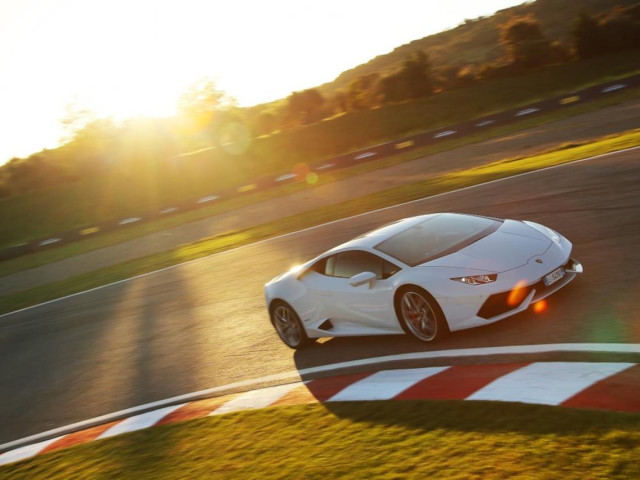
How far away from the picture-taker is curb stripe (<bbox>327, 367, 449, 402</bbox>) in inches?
303

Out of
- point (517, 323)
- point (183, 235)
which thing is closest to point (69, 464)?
point (517, 323)

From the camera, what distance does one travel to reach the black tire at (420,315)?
8500 mm

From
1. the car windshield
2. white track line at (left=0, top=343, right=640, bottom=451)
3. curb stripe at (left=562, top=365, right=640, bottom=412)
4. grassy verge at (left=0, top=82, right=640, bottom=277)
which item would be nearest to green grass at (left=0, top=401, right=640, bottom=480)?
curb stripe at (left=562, top=365, right=640, bottom=412)

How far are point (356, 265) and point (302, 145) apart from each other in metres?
36.7

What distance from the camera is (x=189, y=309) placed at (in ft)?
47.4

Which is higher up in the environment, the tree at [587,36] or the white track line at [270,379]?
the tree at [587,36]

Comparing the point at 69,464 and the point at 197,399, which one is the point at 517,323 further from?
the point at 69,464

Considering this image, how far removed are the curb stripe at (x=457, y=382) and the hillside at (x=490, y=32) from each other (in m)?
107

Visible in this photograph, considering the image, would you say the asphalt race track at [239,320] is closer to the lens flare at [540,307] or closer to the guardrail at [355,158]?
the lens flare at [540,307]

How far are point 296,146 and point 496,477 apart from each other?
1631 inches

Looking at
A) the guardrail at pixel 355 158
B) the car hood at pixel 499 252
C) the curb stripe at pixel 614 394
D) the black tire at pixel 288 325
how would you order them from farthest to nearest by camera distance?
the guardrail at pixel 355 158 < the black tire at pixel 288 325 < the car hood at pixel 499 252 < the curb stripe at pixel 614 394

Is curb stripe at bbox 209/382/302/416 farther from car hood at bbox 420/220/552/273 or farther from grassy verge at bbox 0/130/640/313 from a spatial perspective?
grassy verge at bbox 0/130/640/313

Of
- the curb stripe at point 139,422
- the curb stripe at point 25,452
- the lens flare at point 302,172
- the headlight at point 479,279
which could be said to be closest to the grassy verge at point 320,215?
the lens flare at point 302,172

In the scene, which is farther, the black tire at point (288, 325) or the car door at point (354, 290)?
the black tire at point (288, 325)
